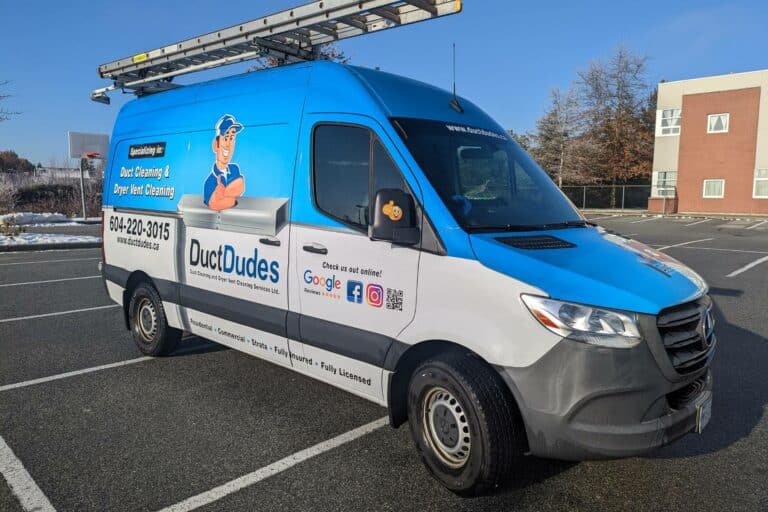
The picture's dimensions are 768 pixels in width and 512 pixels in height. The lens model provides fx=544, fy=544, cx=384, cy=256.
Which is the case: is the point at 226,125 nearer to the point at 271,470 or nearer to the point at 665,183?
the point at 271,470

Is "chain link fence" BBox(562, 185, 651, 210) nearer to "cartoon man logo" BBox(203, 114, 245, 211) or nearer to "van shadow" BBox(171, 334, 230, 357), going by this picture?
"van shadow" BBox(171, 334, 230, 357)

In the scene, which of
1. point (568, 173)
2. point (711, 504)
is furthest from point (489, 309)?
point (568, 173)

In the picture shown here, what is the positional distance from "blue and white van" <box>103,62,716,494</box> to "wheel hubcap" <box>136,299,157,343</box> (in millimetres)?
477

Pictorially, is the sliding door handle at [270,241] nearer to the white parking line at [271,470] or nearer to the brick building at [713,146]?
the white parking line at [271,470]

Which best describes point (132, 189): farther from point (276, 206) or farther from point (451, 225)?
point (451, 225)

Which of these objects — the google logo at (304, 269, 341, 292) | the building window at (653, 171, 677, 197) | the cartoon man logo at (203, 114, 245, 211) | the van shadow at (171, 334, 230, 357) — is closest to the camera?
the google logo at (304, 269, 341, 292)

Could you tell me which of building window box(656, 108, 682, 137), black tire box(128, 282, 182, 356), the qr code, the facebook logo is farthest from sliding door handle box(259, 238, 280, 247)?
building window box(656, 108, 682, 137)

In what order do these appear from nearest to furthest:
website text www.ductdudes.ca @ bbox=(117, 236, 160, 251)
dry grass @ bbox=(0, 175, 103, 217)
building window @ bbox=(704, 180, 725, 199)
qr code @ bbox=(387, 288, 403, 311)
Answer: qr code @ bbox=(387, 288, 403, 311)
website text www.ductdudes.ca @ bbox=(117, 236, 160, 251)
dry grass @ bbox=(0, 175, 103, 217)
building window @ bbox=(704, 180, 725, 199)

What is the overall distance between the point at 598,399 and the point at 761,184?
3828cm

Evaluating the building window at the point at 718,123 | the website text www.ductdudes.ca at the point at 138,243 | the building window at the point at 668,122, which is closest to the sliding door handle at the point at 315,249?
the website text www.ductdudes.ca at the point at 138,243

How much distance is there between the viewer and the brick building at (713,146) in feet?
109

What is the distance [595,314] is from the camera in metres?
2.68

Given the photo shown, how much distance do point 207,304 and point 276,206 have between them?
51.7 inches

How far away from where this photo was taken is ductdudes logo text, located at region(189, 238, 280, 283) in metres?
4.12
